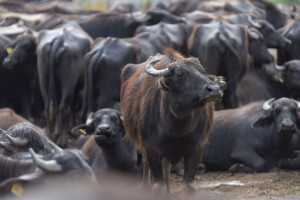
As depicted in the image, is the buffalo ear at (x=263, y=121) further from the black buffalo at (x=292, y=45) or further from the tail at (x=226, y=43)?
the black buffalo at (x=292, y=45)

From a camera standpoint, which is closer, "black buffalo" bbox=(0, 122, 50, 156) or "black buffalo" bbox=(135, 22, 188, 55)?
"black buffalo" bbox=(0, 122, 50, 156)

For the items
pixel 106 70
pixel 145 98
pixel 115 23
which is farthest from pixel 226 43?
pixel 145 98

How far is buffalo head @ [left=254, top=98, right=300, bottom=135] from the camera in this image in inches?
400

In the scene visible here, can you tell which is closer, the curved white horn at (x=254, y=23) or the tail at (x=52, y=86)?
the tail at (x=52, y=86)

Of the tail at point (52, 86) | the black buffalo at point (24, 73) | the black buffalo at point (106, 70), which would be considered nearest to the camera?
the black buffalo at point (106, 70)

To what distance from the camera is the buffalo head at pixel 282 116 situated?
10.2m

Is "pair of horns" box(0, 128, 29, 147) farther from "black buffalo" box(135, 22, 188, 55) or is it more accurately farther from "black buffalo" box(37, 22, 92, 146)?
"black buffalo" box(135, 22, 188, 55)

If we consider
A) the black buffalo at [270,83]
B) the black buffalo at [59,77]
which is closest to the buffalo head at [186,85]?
the black buffalo at [59,77]

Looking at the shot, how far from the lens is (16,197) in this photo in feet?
19.0

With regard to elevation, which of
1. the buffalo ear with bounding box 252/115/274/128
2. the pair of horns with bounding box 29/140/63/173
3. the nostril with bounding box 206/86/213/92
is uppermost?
the pair of horns with bounding box 29/140/63/173

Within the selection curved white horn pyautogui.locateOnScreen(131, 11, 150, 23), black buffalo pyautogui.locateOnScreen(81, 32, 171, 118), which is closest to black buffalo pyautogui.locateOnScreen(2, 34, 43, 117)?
black buffalo pyautogui.locateOnScreen(81, 32, 171, 118)

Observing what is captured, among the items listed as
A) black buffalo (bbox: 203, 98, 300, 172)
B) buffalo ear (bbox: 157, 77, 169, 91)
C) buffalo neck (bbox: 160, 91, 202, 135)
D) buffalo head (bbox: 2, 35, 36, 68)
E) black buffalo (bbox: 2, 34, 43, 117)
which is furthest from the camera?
black buffalo (bbox: 2, 34, 43, 117)

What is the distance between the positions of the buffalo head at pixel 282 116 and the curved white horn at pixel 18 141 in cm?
417

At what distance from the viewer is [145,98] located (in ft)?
27.3
